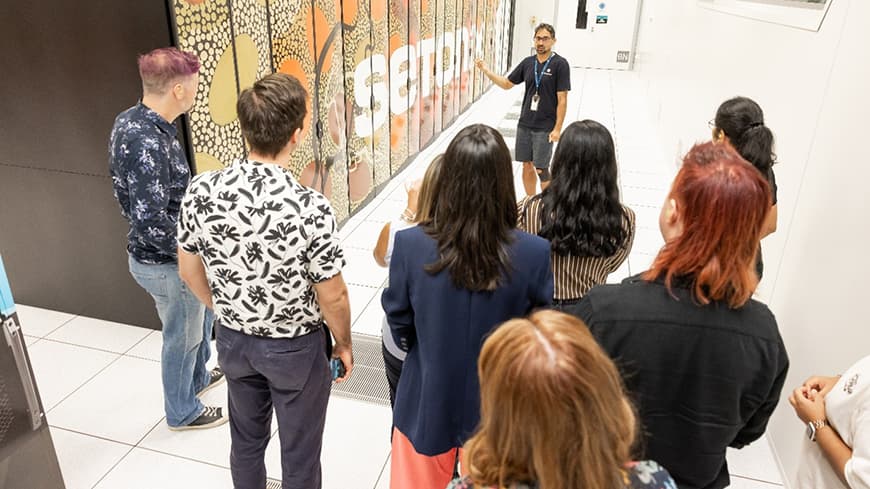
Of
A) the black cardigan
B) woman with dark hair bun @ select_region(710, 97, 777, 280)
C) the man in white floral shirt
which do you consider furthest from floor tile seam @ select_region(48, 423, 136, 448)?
woman with dark hair bun @ select_region(710, 97, 777, 280)

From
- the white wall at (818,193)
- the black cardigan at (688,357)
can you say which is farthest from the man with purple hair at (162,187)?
the white wall at (818,193)

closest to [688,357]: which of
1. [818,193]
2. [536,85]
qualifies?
[818,193]

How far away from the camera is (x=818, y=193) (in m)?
2.68

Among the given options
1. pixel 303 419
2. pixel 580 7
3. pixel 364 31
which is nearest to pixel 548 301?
pixel 303 419

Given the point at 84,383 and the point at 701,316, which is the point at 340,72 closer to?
the point at 84,383

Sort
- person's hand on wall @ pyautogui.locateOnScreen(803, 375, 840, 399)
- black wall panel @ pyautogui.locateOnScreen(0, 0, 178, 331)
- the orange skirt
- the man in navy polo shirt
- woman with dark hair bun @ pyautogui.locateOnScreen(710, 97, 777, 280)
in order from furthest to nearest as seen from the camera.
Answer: the man in navy polo shirt, black wall panel @ pyautogui.locateOnScreen(0, 0, 178, 331), woman with dark hair bun @ pyautogui.locateOnScreen(710, 97, 777, 280), the orange skirt, person's hand on wall @ pyautogui.locateOnScreen(803, 375, 840, 399)

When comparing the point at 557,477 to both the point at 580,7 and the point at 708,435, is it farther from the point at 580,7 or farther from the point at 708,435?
the point at 580,7

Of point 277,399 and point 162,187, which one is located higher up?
point 162,187

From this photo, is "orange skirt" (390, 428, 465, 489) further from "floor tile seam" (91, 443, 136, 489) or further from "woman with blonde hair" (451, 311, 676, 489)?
"floor tile seam" (91, 443, 136, 489)

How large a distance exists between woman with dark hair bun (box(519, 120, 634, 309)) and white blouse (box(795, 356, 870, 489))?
81 centimetres

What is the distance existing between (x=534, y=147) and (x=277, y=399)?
3892 millimetres

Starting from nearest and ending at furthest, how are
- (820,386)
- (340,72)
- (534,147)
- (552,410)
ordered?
(552,410), (820,386), (340,72), (534,147)

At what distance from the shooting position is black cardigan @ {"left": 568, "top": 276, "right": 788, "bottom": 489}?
136cm

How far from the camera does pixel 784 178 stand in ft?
10.4
